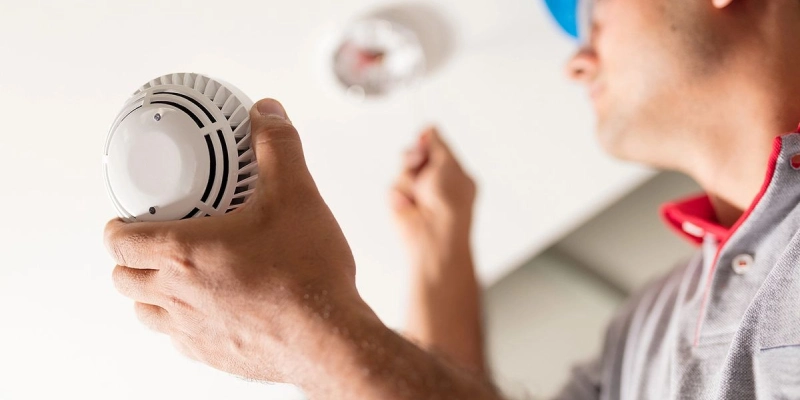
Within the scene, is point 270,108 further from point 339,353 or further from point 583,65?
point 583,65

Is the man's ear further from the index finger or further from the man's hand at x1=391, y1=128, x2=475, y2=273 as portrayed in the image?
the index finger

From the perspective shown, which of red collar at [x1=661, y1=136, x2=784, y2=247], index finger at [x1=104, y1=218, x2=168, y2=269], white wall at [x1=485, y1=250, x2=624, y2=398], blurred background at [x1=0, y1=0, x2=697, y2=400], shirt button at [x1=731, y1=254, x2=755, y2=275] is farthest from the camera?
white wall at [x1=485, y1=250, x2=624, y2=398]

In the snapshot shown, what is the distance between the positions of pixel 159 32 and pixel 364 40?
227 millimetres

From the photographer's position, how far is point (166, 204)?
41cm

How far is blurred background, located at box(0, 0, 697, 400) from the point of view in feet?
1.67

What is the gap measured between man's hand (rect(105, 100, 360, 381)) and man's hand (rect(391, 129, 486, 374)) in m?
0.39

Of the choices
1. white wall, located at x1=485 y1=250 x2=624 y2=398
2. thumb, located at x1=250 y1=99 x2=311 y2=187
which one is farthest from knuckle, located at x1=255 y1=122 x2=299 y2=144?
white wall, located at x1=485 y1=250 x2=624 y2=398

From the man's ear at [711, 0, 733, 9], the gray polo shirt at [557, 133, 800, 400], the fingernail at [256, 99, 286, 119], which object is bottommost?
the gray polo shirt at [557, 133, 800, 400]

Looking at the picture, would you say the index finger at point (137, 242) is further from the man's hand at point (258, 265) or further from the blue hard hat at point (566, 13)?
the blue hard hat at point (566, 13)

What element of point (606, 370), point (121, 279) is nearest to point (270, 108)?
point (121, 279)

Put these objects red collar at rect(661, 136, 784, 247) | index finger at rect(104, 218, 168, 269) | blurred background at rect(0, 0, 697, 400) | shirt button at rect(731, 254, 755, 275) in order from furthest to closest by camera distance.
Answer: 1. red collar at rect(661, 136, 784, 247)
2. shirt button at rect(731, 254, 755, 275)
3. blurred background at rect(0, 0, 697, 400)
4. index finger at rect(104, 218, 168, 269)

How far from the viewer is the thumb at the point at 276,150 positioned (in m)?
0.41

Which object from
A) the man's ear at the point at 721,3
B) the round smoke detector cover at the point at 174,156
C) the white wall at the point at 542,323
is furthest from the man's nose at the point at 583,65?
the round smoke detector cover at the point at 174,156

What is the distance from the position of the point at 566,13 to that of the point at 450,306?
0.37 meters
